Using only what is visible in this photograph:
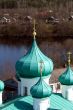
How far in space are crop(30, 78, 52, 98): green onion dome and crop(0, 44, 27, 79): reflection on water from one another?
8.37 m

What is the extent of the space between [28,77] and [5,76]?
25.4 feet

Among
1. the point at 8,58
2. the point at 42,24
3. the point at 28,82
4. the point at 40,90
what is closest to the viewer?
the point at 40,90

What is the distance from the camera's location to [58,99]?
6602 mm

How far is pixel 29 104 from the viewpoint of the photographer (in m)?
6.34

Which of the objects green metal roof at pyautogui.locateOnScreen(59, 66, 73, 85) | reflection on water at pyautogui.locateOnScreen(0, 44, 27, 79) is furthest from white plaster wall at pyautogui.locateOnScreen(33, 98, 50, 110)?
reflection on water at pyautogui.locateOnScreen(0, 44, 27, 79)

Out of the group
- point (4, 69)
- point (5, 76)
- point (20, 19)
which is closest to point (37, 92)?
point (5, 76)

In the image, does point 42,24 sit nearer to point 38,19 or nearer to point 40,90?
point 38,19

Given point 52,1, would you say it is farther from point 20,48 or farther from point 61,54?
point 61,54

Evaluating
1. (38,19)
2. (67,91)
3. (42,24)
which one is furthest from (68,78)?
(38,19)

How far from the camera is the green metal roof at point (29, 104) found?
6.24m

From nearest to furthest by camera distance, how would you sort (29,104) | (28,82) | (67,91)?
(29,104)
(28,82)
(67,91)

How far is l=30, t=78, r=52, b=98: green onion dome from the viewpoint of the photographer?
6055mm

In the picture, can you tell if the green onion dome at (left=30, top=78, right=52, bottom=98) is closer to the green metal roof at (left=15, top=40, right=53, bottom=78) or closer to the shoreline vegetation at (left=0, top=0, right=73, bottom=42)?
the green metal roof at (left=15, top=40, right=53, bottom=78)

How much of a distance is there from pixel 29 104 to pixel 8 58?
12.8m
